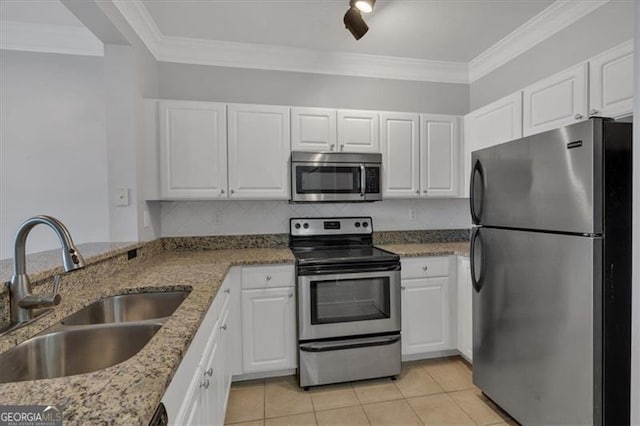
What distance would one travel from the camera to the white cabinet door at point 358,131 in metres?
2.57

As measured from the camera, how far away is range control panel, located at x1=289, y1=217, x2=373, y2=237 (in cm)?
275

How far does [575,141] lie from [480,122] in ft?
4.04

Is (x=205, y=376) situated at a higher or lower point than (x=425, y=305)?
higher

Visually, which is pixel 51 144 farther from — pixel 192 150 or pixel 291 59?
pixel 291 59

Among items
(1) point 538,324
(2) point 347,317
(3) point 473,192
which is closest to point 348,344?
(2) point 347,317

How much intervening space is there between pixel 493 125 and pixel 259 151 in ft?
5.90

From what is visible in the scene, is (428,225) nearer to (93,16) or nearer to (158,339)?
(158,339)

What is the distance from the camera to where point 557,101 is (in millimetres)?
1894

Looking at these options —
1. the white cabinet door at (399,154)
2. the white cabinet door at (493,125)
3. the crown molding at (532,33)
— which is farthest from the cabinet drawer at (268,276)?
the crown molding at (532,33)

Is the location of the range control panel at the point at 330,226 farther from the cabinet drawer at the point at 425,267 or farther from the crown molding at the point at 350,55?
the crown molding at the point at 350,55

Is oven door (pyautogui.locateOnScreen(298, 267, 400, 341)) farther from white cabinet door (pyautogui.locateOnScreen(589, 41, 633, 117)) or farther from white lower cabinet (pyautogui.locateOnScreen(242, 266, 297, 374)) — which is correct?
white cabinet door (pyautogui.locateOnScreen(589, 41, 633, 117))

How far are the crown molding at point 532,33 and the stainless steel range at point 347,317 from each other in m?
1.94

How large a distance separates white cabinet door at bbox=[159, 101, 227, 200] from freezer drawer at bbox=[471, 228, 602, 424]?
189cm

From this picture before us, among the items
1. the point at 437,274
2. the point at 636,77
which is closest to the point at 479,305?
the point at 437,274
